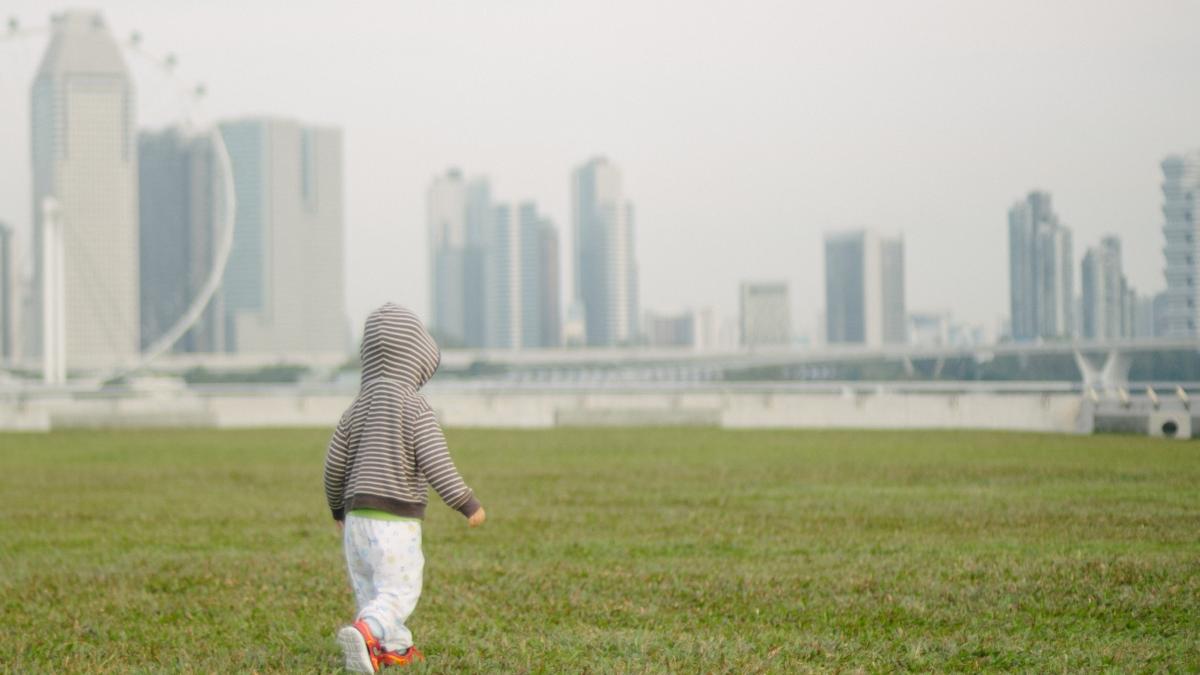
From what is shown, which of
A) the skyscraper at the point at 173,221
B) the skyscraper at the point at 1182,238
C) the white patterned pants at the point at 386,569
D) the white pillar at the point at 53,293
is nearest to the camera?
the white patterned pants at the point at 386,569

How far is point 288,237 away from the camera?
5817 inches

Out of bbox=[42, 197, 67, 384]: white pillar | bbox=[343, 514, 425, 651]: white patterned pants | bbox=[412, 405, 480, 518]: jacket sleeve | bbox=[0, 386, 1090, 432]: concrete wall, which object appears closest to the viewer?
bbox=[343, 514, 425, 651]: white patterned pants

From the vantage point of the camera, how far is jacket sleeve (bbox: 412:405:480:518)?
6215mm

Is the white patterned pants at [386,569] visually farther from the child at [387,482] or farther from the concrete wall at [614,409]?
the concrete wall at [614,409]

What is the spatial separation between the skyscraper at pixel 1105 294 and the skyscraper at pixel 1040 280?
2.21ft

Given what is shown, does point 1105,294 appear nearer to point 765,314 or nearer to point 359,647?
point 359,647

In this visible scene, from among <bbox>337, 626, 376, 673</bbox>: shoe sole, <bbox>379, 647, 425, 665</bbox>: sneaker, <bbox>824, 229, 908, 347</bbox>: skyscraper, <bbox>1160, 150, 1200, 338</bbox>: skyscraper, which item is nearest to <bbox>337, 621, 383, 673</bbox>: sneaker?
<bbox>337, 626, 376, 673</bbox>: shoe sole

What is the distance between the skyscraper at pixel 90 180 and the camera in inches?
2254

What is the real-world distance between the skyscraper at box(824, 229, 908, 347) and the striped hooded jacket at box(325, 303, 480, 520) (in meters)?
101

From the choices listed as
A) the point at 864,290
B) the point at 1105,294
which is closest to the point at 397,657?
the point at 1105,294

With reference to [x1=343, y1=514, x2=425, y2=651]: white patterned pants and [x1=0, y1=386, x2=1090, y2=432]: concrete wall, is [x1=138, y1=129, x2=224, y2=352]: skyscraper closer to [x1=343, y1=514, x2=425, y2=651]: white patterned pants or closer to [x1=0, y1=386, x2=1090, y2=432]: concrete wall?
[x1=0, y1=386, x2=1090, y2=432]: concrete wall

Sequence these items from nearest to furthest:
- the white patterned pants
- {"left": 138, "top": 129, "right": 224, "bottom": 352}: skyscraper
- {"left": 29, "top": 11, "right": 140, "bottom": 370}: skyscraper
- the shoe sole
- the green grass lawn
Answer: the shoe sole
the white patterned pants
the green grass lawn
{"left": 29, "top": 11, "right": 140, "bottom": 370}: skyscraper
{"left": 138, "top": 129, "right": 224, "bottom": 352}: skyscraper

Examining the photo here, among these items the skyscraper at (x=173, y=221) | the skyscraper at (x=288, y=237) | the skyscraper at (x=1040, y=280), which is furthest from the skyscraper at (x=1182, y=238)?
the skyscraper at (x=288, y=237)

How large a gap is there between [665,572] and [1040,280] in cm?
3732
